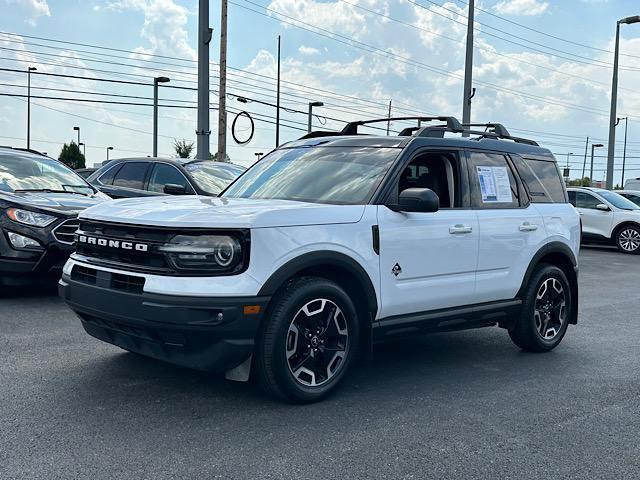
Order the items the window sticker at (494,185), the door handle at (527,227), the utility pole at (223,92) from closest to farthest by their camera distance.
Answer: the window sticker at (494,185), the door handle at (527,227), the utility pole at (223,92)

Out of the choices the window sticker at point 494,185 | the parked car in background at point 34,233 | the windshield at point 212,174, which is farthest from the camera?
the windshield at point 212,174

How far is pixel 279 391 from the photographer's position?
14.1ft

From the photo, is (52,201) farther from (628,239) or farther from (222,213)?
(628,239)

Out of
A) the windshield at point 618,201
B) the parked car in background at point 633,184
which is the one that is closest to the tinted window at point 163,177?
the windshield at point 618,201

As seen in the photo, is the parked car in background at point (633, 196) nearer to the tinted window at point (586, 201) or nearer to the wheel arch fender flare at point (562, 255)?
the tinted window at point (586, 201)

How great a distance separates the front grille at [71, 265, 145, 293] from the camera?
4152mm

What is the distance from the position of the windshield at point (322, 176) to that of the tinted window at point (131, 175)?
5669 mm

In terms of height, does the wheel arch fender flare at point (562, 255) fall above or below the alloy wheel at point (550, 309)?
above

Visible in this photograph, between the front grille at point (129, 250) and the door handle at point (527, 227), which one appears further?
the door handle at point (527, 227)

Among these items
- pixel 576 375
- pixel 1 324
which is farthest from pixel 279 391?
pixel 1 324

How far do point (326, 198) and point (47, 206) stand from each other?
4074mm

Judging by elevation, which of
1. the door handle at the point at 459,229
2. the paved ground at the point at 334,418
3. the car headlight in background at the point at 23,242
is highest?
the door handle at the point at 459,229

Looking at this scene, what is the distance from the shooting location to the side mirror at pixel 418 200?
4676 millimetres

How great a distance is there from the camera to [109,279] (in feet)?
14.1
